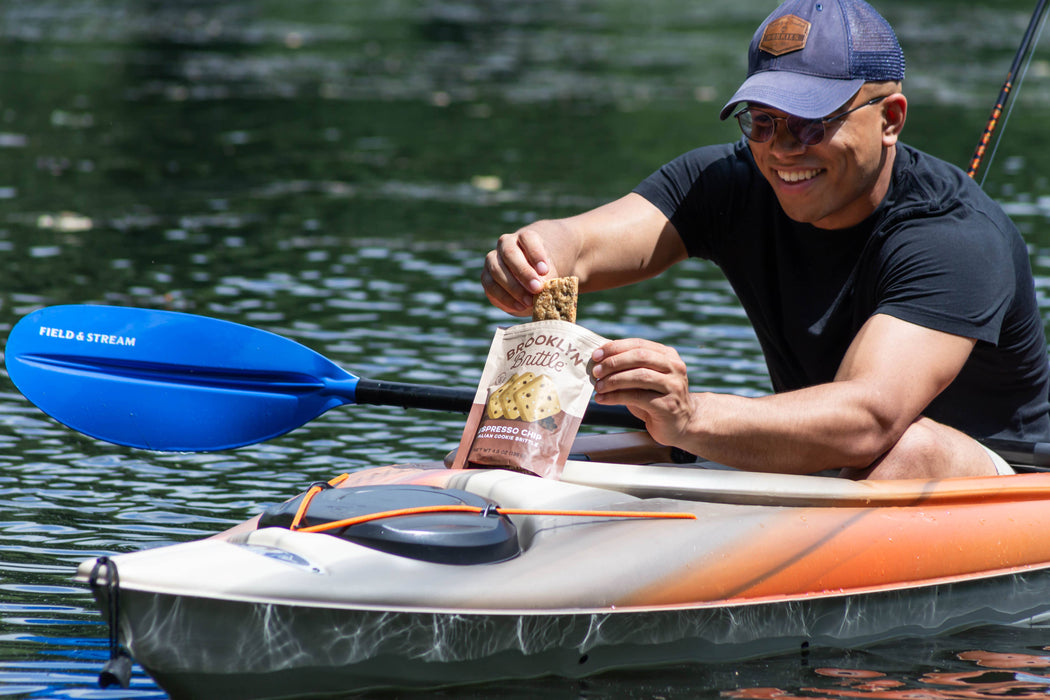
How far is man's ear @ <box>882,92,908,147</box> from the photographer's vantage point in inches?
141

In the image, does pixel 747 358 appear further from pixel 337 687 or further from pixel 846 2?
pixel 337 687

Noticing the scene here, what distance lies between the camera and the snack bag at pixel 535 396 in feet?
10.8

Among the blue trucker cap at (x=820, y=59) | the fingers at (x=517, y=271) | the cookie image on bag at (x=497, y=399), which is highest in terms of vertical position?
the blue trucker cap at (x=820, y=59)

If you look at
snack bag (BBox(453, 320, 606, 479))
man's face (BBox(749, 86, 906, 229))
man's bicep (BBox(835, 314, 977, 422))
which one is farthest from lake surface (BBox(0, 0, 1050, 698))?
man's face (BBox(749, 86, 906, 229))

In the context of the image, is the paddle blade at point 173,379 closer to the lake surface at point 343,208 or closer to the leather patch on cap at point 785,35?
the lake surface at point 343,208

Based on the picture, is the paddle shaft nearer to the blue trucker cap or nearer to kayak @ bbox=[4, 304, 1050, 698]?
kayak @ bbox=[4, 304, 1050, 698]

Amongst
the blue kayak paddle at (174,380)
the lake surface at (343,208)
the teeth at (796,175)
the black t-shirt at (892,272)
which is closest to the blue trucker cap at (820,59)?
the teeth at (796,175)

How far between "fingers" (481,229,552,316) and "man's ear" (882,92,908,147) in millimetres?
880

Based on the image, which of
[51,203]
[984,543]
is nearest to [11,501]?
[984,543]

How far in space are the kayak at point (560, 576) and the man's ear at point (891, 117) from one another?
0.84 meters

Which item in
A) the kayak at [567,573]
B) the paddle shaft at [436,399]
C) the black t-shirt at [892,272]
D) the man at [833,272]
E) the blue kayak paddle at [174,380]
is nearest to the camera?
the kayak at [567,573]

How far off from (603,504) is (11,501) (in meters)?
2.16

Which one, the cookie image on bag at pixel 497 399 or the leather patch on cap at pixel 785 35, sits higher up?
the leather patch on cap at pixel 785 35

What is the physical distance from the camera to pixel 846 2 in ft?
11.7
